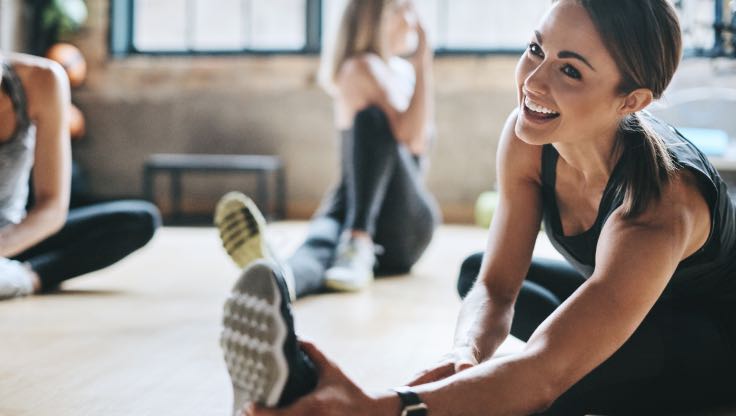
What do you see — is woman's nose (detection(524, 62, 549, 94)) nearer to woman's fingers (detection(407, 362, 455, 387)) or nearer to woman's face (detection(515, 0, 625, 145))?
woman's face (detection(515, 0, 625, 145))

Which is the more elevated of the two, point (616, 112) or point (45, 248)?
point (616, 112)

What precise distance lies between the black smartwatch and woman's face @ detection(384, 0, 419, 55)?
184cm

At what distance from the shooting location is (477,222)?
4.25m

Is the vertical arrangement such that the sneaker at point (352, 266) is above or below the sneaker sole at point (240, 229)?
below

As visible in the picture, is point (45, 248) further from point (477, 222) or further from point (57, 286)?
point (477, 222)

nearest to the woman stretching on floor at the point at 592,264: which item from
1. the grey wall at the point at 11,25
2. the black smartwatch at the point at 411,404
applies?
the black smartwatch at the point at 411,404

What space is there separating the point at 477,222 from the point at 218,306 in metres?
→ 2.41

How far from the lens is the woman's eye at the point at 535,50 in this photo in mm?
972

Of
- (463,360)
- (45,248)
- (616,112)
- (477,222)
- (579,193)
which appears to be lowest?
(477,222)

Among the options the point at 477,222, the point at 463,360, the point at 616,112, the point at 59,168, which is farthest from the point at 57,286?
the point at 477,222

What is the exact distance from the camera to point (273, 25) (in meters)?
4.58

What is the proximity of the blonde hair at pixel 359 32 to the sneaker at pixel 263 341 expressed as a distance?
5.95ft

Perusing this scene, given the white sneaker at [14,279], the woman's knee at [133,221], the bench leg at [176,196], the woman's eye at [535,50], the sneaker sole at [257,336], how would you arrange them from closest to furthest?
the sneaker sole at [257,336] < the woman's eye at [535,50] < the white sneaker at [14,279] < the woman's knee at [133,221] < the bench leg at [176,196]

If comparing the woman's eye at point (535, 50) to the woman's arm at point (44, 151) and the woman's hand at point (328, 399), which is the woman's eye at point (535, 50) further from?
the woman's arm at point (44, 151)
